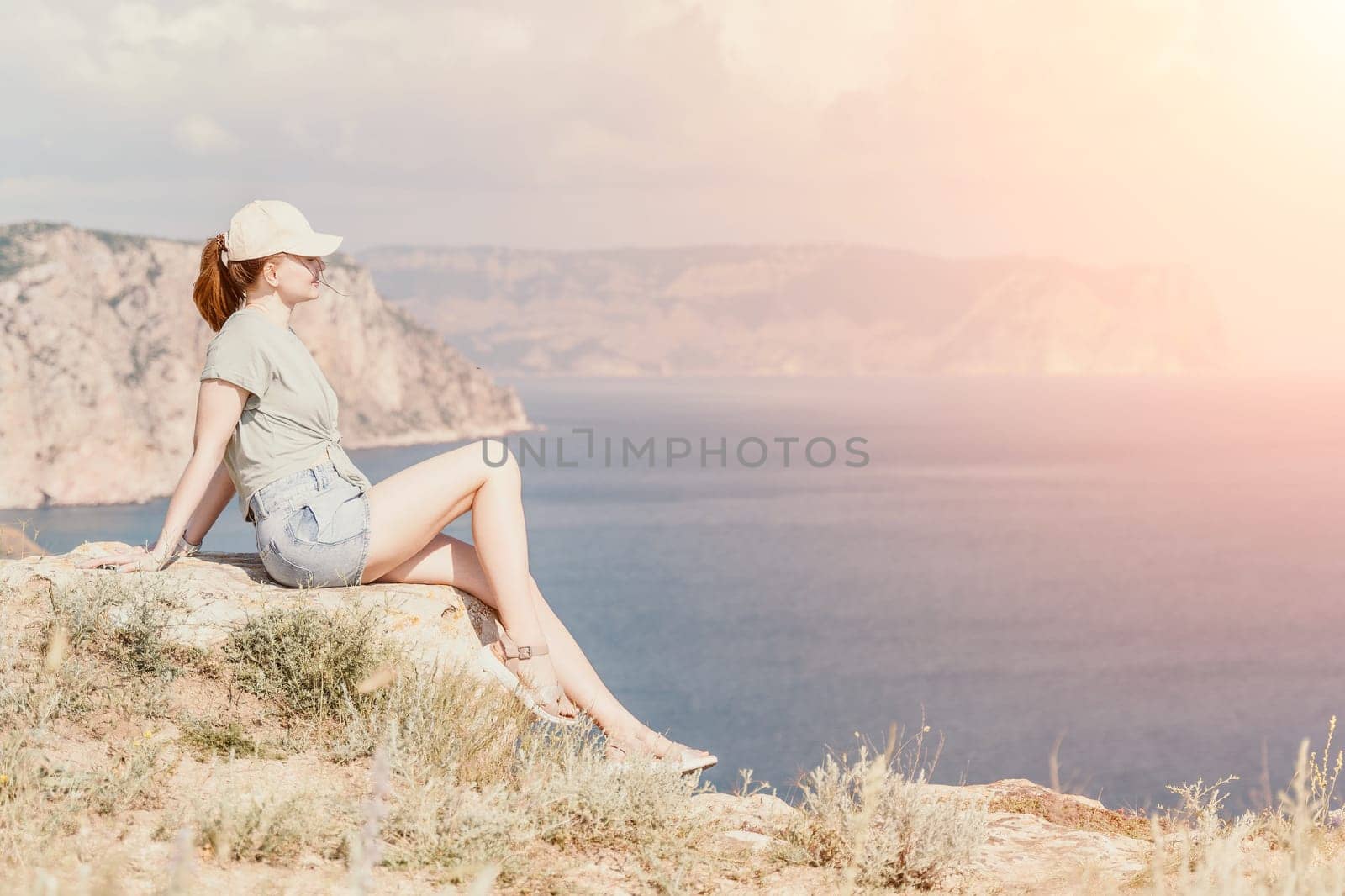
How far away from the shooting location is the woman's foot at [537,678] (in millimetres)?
4250

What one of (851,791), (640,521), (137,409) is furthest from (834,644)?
(137,409)

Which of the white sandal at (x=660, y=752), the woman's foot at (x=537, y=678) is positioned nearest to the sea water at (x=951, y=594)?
the white sandal at (x=660, y=752)

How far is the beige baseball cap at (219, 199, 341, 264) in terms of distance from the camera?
14.0 feet

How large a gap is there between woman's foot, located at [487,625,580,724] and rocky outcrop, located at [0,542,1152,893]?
15cm

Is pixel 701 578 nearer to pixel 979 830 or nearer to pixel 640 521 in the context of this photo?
pixel 640 521

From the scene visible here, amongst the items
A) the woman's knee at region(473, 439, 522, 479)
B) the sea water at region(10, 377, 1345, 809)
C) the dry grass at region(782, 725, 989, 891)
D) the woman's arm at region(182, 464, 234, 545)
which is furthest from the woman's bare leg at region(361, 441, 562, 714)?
the sea water at region(10, 377, 1345, 809)

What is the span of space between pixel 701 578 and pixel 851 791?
6431cm

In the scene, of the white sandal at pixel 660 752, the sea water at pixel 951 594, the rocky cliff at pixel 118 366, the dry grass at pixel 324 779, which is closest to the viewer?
the dry grass at pixel 324 779

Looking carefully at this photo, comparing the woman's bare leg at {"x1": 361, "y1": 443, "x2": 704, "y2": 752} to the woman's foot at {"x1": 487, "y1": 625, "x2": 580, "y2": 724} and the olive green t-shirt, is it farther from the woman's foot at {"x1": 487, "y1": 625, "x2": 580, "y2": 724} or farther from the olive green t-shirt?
the olive green t-shirt

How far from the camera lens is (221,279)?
4.41 meters

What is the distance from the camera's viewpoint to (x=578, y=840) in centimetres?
350

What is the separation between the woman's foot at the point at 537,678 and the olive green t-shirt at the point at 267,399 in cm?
93

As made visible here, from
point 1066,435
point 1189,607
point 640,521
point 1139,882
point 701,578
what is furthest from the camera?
point 1066,435

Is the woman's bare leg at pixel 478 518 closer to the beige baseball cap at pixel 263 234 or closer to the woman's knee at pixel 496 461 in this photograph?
the woman's knee at pixel 496 461
